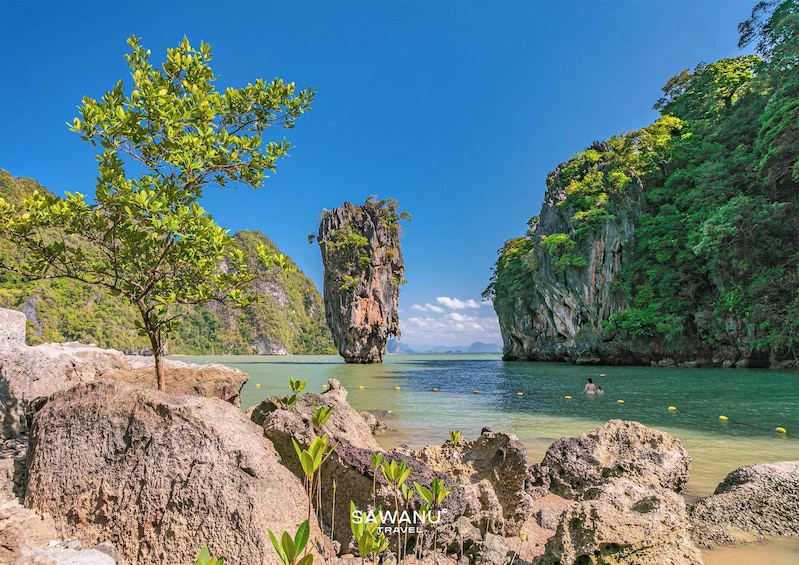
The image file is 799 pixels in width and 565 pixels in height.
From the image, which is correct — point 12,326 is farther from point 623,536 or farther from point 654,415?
point 654,415

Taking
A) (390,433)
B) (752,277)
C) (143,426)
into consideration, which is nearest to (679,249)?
(752,277)

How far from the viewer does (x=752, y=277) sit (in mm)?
24031

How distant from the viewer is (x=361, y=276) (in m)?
48.8

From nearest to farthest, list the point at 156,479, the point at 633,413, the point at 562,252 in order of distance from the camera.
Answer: the point at 156,479 → the point at 633,413 → the point at 562,252

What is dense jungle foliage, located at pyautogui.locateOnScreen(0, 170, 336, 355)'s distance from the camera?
184 feet

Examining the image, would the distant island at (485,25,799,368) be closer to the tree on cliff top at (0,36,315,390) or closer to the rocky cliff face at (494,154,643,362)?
the rocky cliff face at (494,154,643,362)

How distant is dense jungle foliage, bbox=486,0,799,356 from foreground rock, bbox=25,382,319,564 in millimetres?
25378

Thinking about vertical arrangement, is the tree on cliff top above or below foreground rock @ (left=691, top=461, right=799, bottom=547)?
above

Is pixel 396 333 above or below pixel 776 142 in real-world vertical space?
below

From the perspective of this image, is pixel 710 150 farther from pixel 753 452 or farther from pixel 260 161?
pixel 260 161

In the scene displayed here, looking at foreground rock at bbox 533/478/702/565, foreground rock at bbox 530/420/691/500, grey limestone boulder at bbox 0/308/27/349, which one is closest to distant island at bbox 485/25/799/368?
foreground rock at bbox 530/420/691/500

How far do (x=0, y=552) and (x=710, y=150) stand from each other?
37.4 metres

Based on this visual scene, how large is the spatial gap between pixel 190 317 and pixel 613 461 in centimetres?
13042

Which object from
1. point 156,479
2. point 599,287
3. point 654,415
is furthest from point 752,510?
point 599,287
